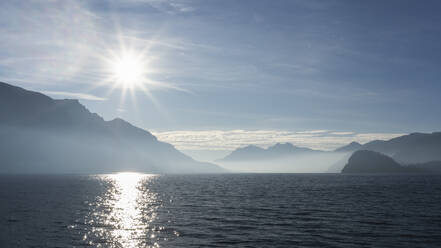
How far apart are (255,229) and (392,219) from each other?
23.7 meters

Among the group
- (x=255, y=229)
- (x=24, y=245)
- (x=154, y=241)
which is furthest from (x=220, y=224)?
(x=24, y=245)

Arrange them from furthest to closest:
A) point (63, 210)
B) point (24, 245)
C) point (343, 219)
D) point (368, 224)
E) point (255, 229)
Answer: point (63, 210)
point (343, 219)
point (368, 224)
point (255, 229)
point (24, 245)

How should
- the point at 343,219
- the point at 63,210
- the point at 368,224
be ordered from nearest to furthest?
the point at 368,224
the point at 343,219
the point at 63,210

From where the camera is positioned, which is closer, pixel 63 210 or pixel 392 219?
pixel 392 219

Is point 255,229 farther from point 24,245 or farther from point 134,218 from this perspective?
point 24,245

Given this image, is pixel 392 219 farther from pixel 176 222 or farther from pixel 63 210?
pixel 63 210

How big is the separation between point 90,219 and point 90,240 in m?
15.7

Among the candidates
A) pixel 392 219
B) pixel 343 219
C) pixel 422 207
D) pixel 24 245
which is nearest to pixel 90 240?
pixel 24 245

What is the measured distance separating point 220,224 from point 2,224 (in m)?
31.2

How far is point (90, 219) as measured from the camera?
52.4m

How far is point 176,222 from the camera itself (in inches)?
1957

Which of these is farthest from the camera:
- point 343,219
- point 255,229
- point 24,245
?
point 343,219

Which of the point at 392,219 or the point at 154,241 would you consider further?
the point at 392,219

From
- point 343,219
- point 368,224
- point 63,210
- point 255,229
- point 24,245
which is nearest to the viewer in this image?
point 24,245
